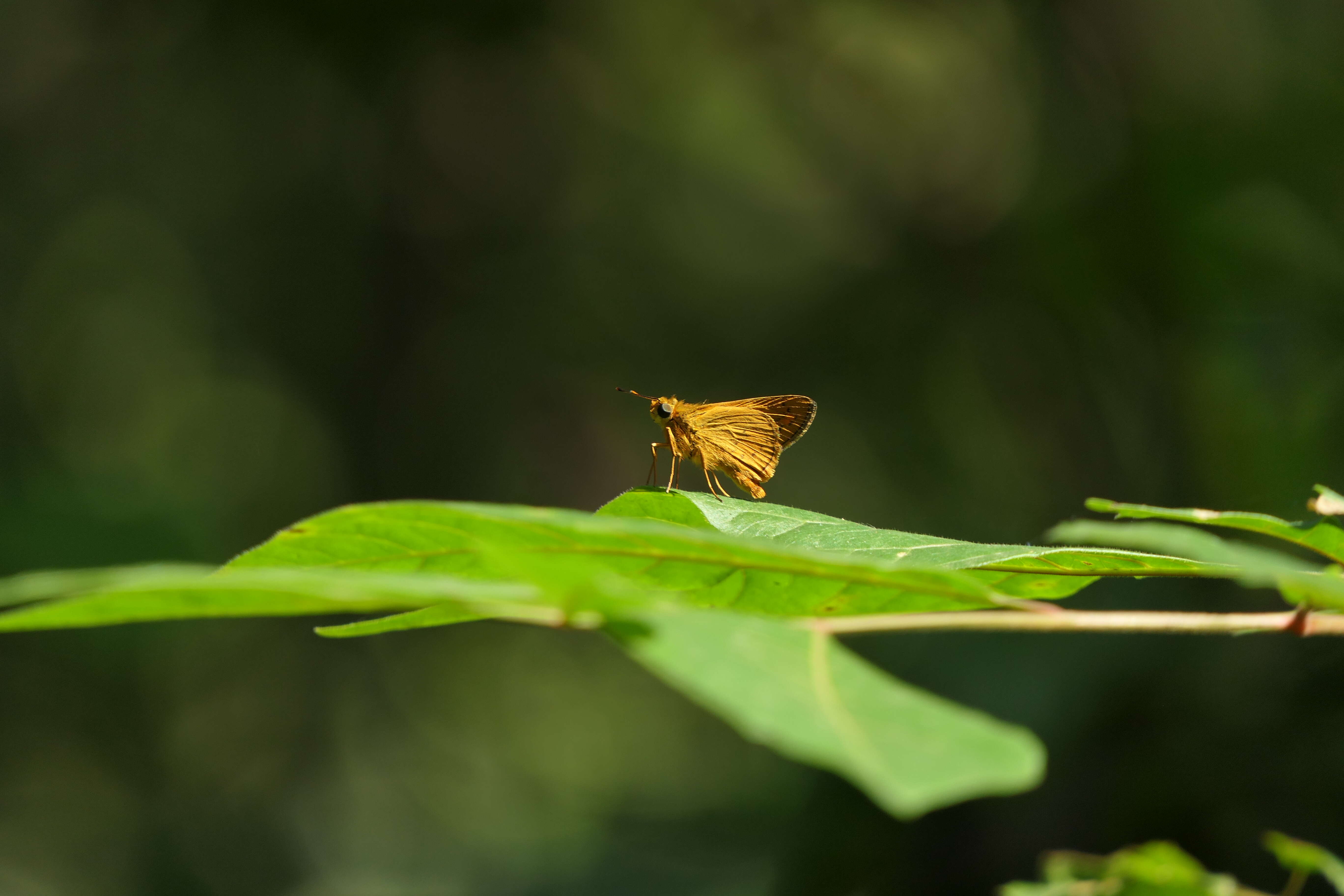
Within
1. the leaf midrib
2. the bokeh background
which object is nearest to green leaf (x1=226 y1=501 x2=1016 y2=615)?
the leaf midrib

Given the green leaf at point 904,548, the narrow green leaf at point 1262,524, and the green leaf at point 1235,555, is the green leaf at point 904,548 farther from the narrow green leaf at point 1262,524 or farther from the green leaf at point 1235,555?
the green leaf at point 1235,555

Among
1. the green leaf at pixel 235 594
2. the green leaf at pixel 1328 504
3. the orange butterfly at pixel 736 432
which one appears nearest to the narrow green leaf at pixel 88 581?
the green leaf at pixel 235 594

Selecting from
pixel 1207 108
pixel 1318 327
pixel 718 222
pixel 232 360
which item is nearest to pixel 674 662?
pixel 1318 327

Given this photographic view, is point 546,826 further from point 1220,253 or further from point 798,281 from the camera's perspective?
point 1220,253

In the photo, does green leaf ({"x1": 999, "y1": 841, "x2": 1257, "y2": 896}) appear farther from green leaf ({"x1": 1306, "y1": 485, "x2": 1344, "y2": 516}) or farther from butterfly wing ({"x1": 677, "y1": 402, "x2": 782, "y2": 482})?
butterfly wing ({"x1": 677, "y1": 402, "x2": 782, "y2": 482})

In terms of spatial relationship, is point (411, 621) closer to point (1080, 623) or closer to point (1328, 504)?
point (1080, 623)

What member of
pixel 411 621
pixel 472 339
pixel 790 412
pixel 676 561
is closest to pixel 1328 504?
pixel 676 561
